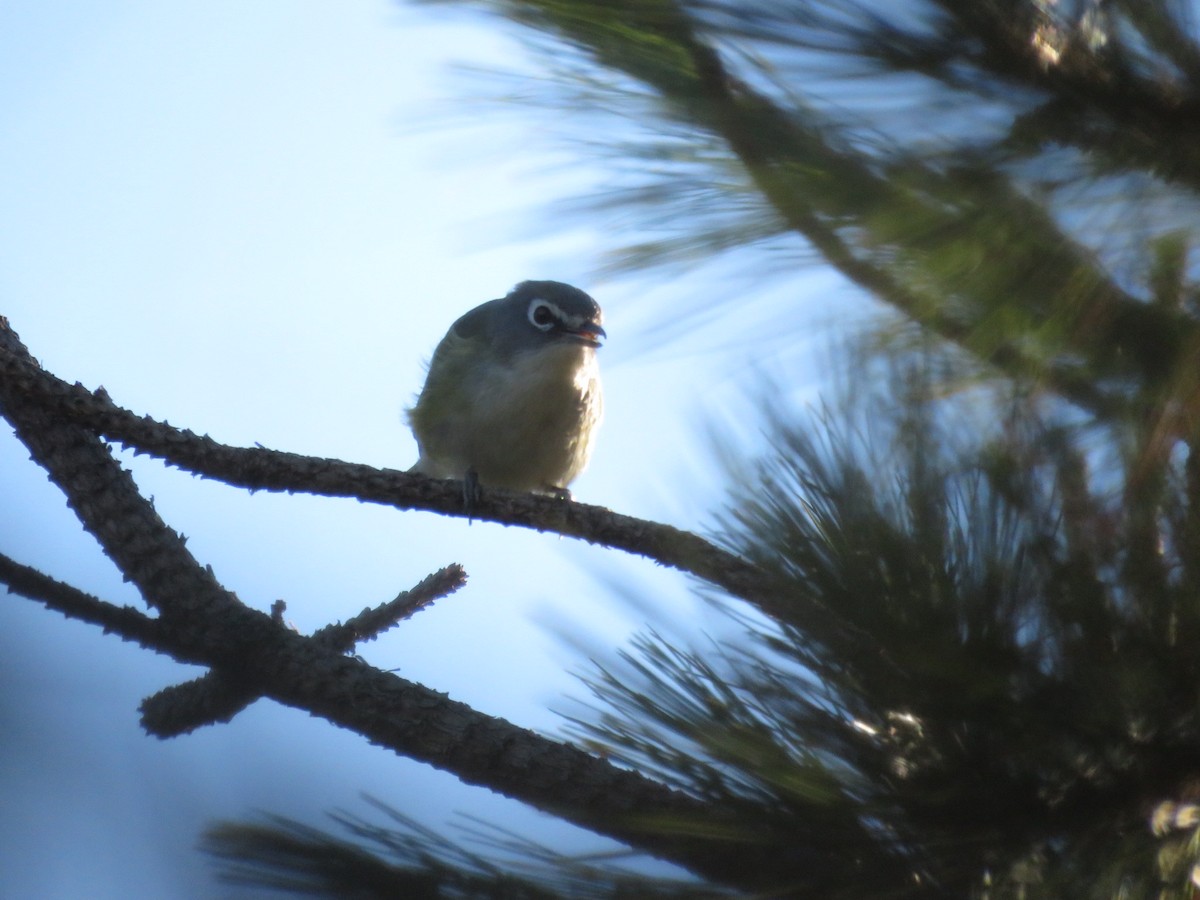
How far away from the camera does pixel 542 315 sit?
5594 mm

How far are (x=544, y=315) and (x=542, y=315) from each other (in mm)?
13

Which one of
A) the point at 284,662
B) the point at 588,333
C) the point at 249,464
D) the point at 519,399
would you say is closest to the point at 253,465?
the point at 249,464

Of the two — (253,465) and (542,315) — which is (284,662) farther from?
(542,315)

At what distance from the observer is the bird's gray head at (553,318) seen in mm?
5406

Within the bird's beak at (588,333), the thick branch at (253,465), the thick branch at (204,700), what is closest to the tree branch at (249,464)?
the thick branch at (253,465)

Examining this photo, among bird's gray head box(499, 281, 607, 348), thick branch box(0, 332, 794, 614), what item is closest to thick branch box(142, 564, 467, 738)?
thick branch box(0, 332, 794, 614)

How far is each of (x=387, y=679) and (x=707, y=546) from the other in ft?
3.74

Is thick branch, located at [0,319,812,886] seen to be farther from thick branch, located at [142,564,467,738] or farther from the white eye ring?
the white eye ring

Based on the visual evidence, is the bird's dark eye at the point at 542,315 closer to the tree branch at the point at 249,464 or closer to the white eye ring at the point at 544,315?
the white eye ring at the point at 544,315

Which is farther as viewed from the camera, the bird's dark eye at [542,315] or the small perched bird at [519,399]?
the bird's dark eye at [542,315]

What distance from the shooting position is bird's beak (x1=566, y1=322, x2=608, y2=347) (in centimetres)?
539

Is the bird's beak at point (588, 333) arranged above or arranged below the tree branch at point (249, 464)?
above

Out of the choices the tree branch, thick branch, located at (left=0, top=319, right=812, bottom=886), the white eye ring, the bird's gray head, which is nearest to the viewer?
thick branch, located at (left=0, top=319, right=812, bottom=886)

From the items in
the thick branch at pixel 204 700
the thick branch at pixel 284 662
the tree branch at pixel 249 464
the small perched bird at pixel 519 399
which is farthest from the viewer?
the small perched bird at pixel 519 399
